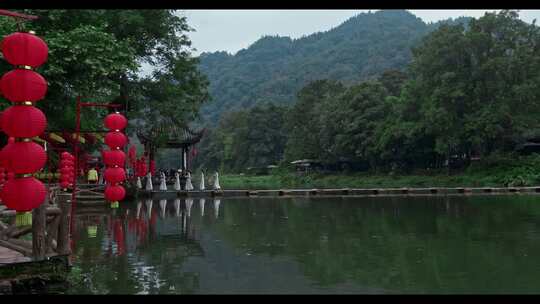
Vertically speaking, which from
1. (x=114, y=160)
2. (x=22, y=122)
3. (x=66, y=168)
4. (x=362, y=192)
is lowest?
(x=362, y=192)

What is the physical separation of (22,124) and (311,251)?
5.98 meters

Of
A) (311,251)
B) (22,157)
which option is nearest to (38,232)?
(22,157)

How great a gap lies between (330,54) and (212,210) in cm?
8495

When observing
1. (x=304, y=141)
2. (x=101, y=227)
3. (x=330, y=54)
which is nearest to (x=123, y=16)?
(x=101, y=227)

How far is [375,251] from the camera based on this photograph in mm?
9461

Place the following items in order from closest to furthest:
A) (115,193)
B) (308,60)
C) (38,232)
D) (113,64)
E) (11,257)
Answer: (38,232) < (11,257) < (115,193) < (113,64) < (308,60)

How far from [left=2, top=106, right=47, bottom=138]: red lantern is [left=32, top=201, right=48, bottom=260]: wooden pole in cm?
178

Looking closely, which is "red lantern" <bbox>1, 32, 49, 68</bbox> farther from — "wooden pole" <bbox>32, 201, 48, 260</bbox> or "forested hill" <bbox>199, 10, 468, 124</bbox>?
"forested hill" <bbox>199, 10, 468, 124</bbox>

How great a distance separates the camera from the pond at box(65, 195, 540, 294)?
7086 millimetres

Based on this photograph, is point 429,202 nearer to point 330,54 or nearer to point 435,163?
point 435,163

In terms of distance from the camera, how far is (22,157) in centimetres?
513

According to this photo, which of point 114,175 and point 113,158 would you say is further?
point 113,158

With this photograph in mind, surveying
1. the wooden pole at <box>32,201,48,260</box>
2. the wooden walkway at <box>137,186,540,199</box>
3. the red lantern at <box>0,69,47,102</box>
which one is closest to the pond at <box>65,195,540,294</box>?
the wooden pole at <box>32,201,48,260</box>

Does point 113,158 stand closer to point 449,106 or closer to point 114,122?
point 114,122
